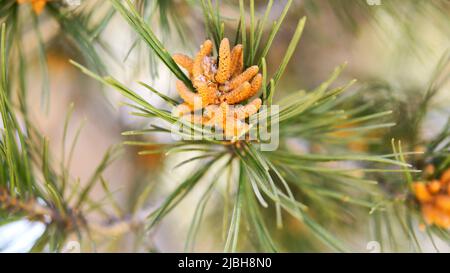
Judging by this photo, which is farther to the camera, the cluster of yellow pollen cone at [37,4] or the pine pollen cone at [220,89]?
the cluster of yellow pollen cone at [37,4]

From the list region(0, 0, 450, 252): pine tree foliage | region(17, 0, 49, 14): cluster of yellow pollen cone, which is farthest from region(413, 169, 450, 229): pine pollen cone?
region(17, 0, 49, 14): cluster of yellow pollen cone

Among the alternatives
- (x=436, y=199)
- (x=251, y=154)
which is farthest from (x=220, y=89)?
(x=436, y=199)

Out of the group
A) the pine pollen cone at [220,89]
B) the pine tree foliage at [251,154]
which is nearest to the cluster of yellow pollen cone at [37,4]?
the pine tree foliage at [251,154]

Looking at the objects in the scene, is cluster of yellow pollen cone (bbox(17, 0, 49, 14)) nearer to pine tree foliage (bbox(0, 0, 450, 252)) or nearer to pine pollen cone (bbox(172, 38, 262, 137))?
pine tree foliage (bbox(0, 0, 450, 252))

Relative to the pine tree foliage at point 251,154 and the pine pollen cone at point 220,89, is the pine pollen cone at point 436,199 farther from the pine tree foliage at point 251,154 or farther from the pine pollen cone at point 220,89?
the pine pollen cone at point 220,89
